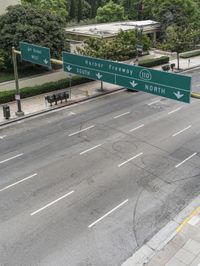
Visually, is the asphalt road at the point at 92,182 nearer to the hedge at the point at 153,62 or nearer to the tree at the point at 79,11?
the hedge at the point at 153,62

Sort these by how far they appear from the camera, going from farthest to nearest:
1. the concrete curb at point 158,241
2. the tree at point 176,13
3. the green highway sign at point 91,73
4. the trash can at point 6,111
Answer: the tree at point 176,13
the trash can at point 6,111
the green highway sign at point 91,73
the concrete curb at point 158,241

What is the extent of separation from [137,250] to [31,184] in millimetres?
7010

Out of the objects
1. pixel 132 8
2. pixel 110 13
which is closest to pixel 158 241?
pixel 110 13

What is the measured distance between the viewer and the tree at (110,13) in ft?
261

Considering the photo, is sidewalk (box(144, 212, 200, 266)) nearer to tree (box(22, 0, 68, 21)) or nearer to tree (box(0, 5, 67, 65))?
tree (box(0, 5, 67, 65))

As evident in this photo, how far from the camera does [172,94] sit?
1850 cm

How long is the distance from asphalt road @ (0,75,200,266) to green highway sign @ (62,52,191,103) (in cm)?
395

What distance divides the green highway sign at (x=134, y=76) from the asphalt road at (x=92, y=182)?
3951 millimetres

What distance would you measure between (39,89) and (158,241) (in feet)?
75.2

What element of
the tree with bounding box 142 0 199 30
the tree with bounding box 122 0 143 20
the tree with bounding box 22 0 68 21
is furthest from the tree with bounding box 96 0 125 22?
the tree with bounding box 142 0 199 30

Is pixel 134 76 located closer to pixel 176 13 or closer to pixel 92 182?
pixel 92 182

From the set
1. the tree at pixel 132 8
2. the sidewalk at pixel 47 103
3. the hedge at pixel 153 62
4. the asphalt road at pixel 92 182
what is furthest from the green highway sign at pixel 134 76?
the tree at pixel 132 8

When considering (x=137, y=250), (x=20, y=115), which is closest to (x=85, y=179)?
(x=137, y=250)

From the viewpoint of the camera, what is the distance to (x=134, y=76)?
67.1ft
